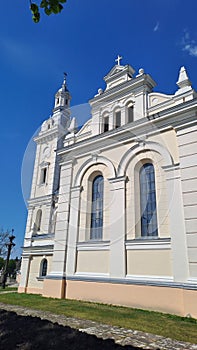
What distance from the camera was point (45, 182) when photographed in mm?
23359

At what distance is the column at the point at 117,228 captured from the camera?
10925mm

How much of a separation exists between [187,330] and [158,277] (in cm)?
316

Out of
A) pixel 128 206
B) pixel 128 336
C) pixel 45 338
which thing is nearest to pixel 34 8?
pixel 45 338

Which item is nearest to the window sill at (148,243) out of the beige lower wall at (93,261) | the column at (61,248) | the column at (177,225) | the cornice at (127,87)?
the column at (177,225)

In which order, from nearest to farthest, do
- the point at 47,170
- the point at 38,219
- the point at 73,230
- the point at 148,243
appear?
the point at 148,243, the point at 73,230, the point at 38,219, the point at 47,170

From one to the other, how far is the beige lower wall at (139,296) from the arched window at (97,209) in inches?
97.3

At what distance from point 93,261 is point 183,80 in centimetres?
1009

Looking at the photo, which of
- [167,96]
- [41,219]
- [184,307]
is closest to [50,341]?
[184,307]

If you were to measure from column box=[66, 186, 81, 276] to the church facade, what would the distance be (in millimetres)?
58

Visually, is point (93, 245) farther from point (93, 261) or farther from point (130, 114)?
point (130, 114)

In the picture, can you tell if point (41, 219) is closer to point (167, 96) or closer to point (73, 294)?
point (73, 294)

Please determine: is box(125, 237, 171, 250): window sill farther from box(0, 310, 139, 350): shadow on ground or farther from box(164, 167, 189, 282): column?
box(0, 310, 139, 350): shadow on ground

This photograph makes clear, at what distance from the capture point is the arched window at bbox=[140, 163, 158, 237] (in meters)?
11.0

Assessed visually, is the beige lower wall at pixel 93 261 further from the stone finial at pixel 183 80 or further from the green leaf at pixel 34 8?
the green leaf at pixel 34 8
